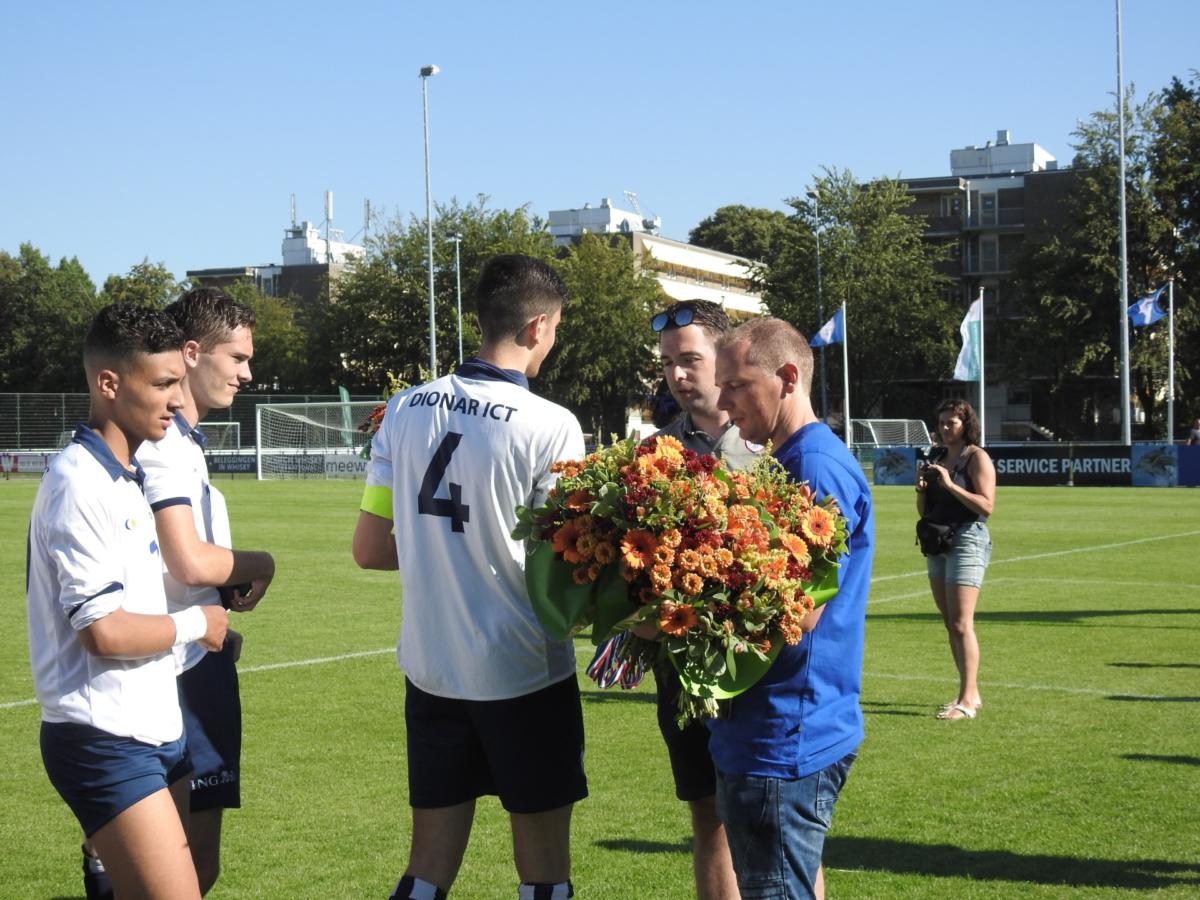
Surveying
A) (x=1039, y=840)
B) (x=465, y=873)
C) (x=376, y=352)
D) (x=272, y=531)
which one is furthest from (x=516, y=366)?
(x=376, y=352)

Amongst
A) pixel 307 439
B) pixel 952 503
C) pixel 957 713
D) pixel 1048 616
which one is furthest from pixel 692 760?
pixel 307 439

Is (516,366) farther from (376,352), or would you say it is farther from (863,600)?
(376,352)

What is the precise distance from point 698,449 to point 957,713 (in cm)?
497

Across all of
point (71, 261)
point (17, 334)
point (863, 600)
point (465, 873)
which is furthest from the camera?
point (71, 261)

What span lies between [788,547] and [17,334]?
87.5m

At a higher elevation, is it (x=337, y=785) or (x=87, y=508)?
(x=87, y=508)

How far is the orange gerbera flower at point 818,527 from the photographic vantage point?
3424 mm

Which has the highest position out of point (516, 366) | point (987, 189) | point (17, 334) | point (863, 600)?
point (987, 189)

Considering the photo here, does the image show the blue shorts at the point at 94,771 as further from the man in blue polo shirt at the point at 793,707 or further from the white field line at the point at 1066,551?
the white field line at the point at 1066,551

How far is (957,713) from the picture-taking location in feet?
30.2

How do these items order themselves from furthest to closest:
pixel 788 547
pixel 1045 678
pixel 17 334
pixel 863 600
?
pixel 17 334 < pixel 1045 678 < pixel 863 600 < pixel 788 547

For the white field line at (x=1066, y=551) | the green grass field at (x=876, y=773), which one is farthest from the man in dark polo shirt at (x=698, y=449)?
the white field line at (x=1066, y=551)

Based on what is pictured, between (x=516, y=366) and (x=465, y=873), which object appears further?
(x=465, y=873)

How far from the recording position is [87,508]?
3.50 meters
